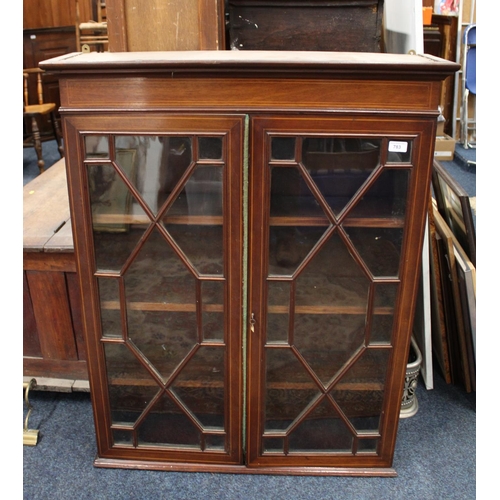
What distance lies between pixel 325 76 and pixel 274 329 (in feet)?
2.38

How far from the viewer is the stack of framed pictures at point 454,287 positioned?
202 cm

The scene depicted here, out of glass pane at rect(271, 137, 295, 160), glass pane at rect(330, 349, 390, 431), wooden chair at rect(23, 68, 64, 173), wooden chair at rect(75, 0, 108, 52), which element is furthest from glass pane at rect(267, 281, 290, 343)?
wooden chair at rect(23, 68, 64, 173)

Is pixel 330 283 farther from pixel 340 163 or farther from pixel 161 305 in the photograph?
pixel 161 305

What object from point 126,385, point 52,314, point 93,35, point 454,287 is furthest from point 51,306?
point 93,35

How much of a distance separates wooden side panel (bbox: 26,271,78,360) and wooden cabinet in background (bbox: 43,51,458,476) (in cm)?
36

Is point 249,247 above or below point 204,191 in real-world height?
below

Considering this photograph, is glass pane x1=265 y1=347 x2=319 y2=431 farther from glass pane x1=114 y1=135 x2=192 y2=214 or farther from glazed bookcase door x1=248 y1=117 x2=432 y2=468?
glass pane x1=114 y1=135 x2=192 y2=214

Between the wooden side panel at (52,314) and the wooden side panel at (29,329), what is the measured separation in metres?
0.02

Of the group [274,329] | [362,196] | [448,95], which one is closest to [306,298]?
[274,329]

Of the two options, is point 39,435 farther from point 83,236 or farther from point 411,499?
point 411,499

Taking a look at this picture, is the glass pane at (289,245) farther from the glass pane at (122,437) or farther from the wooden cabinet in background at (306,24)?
the glass pane at (122,437)

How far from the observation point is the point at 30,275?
193 centimetres

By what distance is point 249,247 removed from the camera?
1500 millimetres

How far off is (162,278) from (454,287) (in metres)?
1.15
